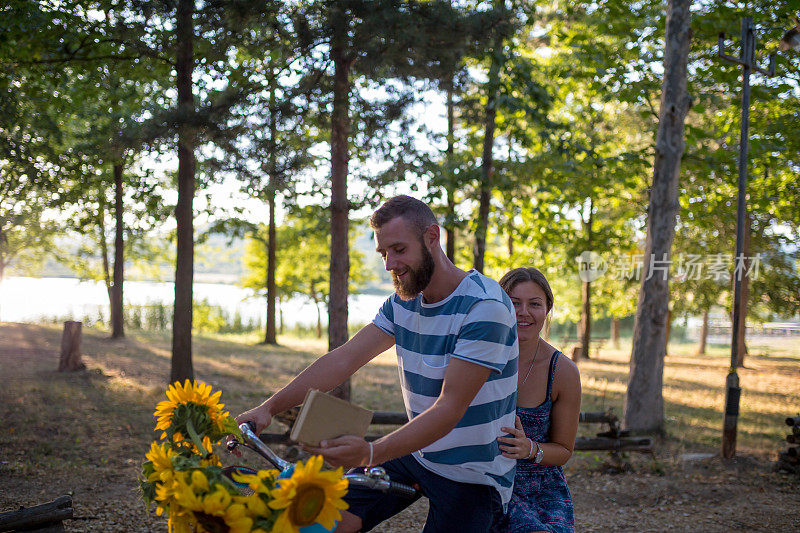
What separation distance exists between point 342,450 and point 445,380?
482 mm

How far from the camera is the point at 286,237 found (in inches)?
989

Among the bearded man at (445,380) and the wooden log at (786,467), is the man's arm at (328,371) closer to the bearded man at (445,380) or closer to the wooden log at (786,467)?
the bearded man at (445,380)

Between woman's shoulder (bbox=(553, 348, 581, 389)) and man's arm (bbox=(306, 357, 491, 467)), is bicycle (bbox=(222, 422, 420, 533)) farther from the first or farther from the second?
woman's shoulder (bbox=(553, 348, 581, 389))

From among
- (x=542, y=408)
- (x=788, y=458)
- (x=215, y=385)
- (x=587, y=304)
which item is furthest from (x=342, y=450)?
(x=587, y=304)

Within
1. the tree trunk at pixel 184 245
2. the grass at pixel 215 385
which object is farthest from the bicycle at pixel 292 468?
the tree trunk at pixel 184 245

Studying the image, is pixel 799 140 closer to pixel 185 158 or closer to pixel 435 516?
pixel 185 158

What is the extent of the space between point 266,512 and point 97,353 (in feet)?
47.7

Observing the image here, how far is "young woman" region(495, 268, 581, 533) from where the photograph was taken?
122 inches

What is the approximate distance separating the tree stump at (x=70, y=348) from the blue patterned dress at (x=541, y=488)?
10907mm

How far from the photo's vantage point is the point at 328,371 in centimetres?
286

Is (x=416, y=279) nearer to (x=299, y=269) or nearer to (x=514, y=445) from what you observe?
(x=514, y=445)

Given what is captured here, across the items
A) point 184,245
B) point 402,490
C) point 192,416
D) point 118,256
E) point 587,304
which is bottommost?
point 587,304

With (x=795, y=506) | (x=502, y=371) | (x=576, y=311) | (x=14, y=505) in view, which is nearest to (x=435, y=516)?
(x=502, y=371)

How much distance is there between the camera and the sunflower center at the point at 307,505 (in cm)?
184
